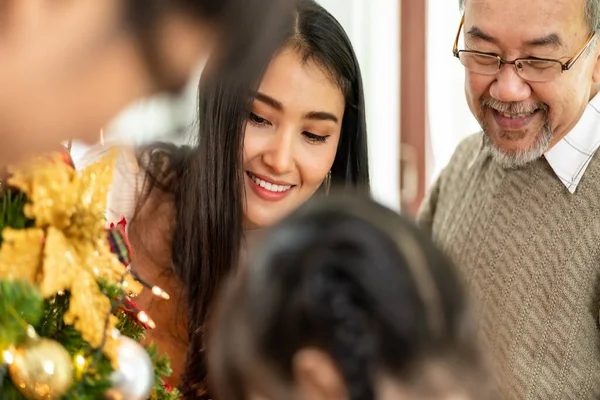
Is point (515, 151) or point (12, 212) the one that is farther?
point (515, 151)

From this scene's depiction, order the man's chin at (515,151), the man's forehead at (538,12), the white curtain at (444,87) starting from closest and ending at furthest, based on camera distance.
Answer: the man's forehead at (538,12) < the man's chin at (515,151) < the white curtain at (444,87)

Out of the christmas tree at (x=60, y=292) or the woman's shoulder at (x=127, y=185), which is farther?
the woman's shoulder at (x=127, y=185)

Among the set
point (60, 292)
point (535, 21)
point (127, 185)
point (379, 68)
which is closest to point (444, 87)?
point (379, 68)

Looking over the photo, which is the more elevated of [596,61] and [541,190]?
[596,61]

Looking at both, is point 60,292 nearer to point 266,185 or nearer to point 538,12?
point 266,185

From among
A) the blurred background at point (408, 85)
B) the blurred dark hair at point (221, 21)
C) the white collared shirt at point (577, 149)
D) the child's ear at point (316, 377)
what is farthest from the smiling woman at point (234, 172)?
the blurred background at point (408, 85)

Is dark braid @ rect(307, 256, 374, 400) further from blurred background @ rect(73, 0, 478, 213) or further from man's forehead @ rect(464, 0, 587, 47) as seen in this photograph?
blurred background @ rect(73, 0, 478, 213)

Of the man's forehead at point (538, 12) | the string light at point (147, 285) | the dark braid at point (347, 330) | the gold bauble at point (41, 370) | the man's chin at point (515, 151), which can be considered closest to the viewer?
the dark braid at point (347, 330)

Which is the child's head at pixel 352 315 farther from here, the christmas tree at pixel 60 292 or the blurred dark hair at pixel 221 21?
the christmas tree at pixel 60 292

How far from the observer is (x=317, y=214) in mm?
477

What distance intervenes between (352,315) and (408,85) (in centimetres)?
280

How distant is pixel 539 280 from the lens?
1.51 meters

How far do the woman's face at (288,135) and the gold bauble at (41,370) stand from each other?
2.46 feet

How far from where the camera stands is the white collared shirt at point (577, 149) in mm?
1494
